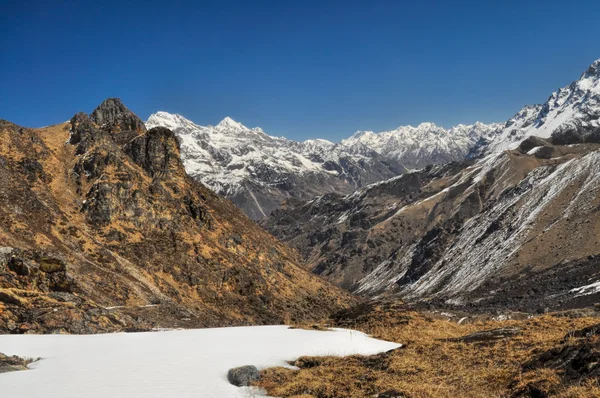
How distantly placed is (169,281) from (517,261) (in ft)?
373

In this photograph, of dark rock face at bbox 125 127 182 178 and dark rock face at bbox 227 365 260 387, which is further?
dark rock face at bbox 125 127 182 178

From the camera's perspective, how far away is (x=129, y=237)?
70.9 meters

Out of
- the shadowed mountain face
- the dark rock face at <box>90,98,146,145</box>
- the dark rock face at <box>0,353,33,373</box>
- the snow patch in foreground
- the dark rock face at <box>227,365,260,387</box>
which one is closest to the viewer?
the snow patch in foreground

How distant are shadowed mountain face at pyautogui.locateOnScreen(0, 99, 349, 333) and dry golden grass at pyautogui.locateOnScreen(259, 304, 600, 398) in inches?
733

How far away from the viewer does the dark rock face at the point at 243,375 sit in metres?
14.9

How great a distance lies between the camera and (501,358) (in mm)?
15883

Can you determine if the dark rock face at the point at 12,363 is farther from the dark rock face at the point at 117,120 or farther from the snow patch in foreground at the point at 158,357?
the dark rock face at the point at 117,120

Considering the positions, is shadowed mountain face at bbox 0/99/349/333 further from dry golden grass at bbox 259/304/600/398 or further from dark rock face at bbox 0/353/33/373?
dry golden grass at bbox 259/304/600/398

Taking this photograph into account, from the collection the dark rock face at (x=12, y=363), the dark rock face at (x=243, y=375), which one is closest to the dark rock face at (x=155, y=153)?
the dark rock face at (x=12, y=363)

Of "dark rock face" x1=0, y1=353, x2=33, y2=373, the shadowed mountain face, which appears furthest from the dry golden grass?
the shadowed mountain face

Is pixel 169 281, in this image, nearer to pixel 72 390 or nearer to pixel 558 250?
pixel 72 390

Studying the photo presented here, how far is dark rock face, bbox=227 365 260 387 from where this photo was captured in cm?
1491

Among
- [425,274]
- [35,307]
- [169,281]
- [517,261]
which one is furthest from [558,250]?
[35,307]

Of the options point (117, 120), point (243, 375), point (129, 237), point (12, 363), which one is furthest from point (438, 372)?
point (117, 120)
